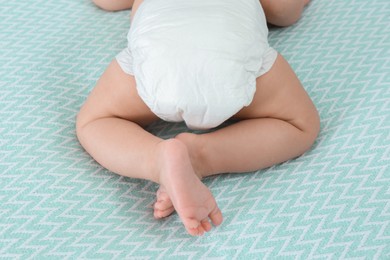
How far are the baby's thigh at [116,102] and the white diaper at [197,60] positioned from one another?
0.12ft

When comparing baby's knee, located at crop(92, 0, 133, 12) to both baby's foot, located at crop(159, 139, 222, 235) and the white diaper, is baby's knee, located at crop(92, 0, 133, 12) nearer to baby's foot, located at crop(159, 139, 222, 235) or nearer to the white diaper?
the white diaper

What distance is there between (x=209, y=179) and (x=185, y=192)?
7.4 inches

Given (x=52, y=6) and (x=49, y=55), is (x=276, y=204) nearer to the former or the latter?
(x=49, y=55)

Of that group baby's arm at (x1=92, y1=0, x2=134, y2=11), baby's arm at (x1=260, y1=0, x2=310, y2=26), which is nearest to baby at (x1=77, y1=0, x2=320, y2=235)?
baby's arm at (x1=260, y1=0, x2=310, y2=26)

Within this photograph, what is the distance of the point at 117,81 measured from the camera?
3.56ft

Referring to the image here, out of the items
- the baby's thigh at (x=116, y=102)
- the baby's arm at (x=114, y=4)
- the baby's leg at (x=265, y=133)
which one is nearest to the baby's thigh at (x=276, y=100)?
the baby's leg at (x=265, y=133)

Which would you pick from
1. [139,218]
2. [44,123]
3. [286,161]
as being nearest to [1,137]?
[44,123]

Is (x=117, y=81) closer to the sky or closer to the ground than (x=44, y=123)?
closer to the sky

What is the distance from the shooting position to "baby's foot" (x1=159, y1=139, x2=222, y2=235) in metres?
0.88

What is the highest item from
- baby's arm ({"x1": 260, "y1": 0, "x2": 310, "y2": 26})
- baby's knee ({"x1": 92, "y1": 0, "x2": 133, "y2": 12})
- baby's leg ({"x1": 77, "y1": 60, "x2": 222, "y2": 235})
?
baby's arm ({"x1": 260, "y1": 0, "x2": 310, "y2": 26})

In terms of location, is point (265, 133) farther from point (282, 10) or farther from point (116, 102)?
point (282, 10)

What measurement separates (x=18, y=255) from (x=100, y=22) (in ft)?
2.22

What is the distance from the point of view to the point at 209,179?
1.07 m

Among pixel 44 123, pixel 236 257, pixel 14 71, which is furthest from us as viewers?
pixel 14 71
